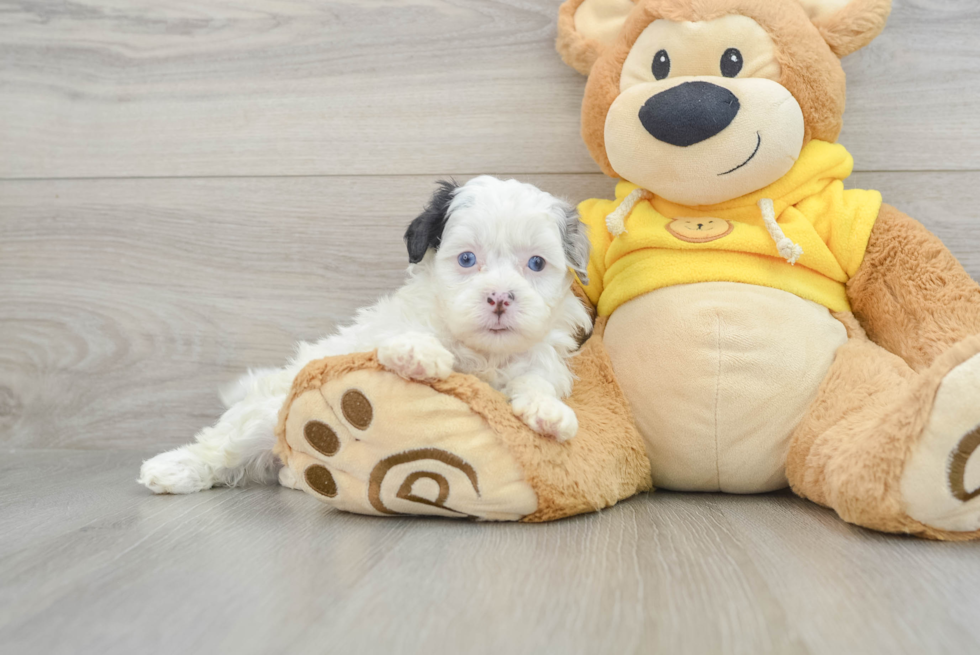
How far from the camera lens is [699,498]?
1286 millimetres

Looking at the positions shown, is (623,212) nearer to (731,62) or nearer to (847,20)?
(731,62)

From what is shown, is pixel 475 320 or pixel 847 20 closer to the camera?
pixel 475 320

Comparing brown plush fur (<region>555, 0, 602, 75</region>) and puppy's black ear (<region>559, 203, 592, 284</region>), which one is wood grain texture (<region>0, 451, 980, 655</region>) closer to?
puppy's black ear (<region>559, 203, 592, 284</region>)

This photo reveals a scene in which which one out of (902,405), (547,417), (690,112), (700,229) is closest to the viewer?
(902,405)

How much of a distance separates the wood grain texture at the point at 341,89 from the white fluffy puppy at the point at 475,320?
0.47 metres

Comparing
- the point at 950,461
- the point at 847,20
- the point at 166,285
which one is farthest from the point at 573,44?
the point at 166,285

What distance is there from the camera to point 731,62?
125cm

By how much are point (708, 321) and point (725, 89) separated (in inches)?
15.4

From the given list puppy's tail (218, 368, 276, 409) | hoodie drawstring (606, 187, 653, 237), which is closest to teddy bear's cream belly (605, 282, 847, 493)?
hoodie drawstring (606, 187, 653, 237)

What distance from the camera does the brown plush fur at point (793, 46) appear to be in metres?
1.24

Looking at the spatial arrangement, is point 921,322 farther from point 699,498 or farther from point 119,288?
point 119,288

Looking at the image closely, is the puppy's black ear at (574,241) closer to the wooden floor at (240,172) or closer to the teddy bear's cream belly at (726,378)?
the teddy bear's cream belly at (726,378)

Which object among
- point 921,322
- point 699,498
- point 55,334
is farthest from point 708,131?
point 55,334

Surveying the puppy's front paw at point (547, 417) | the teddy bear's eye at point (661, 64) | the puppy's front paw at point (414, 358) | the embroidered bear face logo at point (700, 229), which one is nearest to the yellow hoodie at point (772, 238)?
the embroidered bear face logo at point (700, 229)
